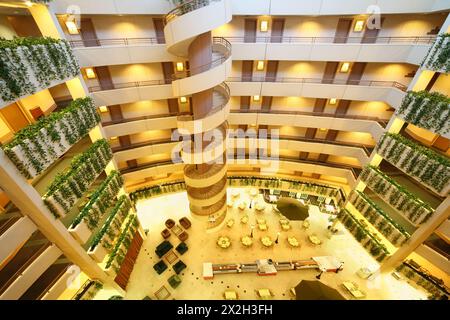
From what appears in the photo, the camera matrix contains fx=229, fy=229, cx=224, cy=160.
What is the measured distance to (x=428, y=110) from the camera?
12.3 metres

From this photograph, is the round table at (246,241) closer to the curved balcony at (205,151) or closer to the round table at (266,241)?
the round table at (266,241)

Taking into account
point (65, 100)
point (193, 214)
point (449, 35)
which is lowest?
point (193, 214)

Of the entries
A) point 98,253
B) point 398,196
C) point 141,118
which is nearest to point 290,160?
point 398,196

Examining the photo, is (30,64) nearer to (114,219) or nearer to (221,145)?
(114,219)

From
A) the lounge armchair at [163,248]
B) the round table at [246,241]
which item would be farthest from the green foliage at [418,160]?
the lounge armchair at [163,248]

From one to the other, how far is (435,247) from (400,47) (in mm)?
12435

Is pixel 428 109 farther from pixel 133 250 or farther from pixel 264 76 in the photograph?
pixel 133 250

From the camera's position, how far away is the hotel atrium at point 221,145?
35.9 feet

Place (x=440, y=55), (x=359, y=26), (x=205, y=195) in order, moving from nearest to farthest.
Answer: (x=440, y=55) → (x=359, y=26) → (x=205, y=195)

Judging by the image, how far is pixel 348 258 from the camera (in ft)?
61.0

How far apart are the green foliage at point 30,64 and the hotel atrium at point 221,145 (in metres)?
Answer: 0.06

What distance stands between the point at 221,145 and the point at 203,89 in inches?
159
